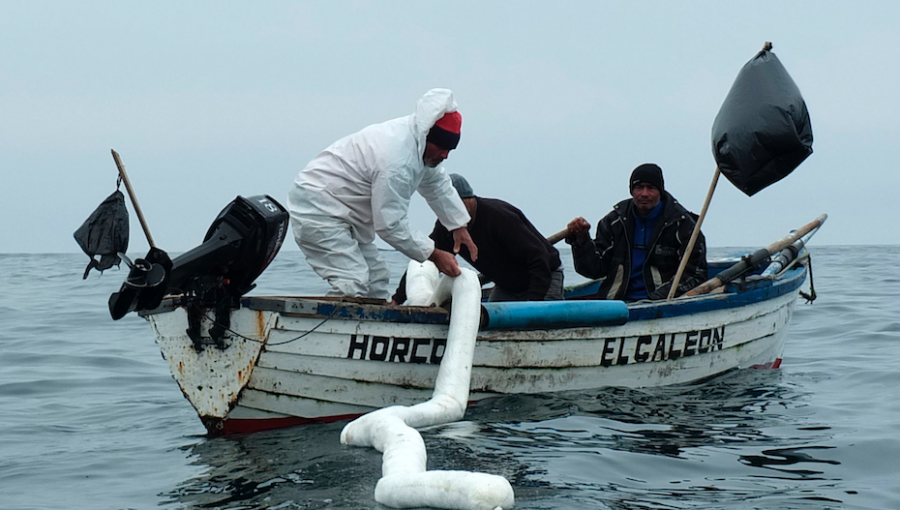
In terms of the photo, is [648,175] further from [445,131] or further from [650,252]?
[445,131]

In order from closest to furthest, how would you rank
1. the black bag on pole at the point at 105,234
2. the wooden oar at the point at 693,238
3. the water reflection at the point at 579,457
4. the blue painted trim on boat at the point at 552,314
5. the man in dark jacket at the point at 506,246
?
the water reflection at the point at 579,457
the black bag on pole at the point at 105,234
the blue painted trim on boat at the point at 552,314
the man in dark jacket at the point at 506,246
the wooden oar at the point at 693,238

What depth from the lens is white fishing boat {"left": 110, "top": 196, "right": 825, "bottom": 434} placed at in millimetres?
5457

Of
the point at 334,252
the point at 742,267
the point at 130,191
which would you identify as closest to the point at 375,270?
the point at 334,252

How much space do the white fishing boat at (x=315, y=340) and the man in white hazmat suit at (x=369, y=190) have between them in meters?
0.32

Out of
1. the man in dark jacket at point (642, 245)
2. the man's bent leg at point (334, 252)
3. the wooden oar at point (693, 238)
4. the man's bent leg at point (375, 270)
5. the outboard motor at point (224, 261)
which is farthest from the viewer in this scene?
the man in dark jacket at point (642, 245)

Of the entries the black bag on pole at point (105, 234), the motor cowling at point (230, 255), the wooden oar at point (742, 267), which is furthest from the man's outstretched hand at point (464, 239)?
the wooden oar at point (742, 267)

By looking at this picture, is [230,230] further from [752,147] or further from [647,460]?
[752,147]

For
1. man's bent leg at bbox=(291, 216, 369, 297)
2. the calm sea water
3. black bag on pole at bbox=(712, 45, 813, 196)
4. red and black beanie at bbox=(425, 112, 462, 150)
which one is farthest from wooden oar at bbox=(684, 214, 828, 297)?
man's bent leg at bbox=(291, 216, 369, 297)

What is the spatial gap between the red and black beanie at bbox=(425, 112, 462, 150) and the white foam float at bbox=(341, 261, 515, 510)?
0.82 meters

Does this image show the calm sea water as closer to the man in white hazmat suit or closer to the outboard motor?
the outboard motor

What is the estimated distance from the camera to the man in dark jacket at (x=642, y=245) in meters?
7.91

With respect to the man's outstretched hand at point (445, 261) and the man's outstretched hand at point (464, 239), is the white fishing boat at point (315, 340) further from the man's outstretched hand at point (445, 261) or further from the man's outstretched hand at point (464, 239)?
the man's outstretched hand at point (464, 239)

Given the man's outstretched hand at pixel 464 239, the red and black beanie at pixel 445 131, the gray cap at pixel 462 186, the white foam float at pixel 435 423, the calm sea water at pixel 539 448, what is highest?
the red and black beanie at pixel 445 131

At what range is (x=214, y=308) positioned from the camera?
5.61m
